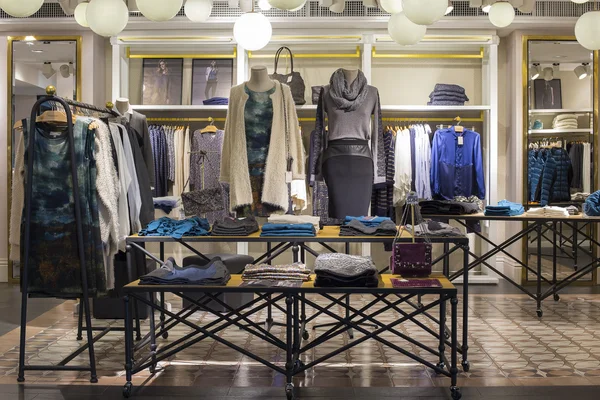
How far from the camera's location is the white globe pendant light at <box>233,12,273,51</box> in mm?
4535

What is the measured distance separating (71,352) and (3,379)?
65 cm

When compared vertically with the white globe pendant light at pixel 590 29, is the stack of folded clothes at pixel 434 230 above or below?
below

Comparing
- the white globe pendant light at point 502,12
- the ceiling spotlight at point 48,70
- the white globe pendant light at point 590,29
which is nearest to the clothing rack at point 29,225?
the white globe pendant light at point 502,12

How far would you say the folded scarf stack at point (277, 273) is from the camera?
3754 mm

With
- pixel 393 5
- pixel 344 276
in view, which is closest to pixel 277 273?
pixel 344 276

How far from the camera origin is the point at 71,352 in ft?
14.9

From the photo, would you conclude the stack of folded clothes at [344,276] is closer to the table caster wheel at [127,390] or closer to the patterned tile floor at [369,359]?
the patterned tile floor at [369,359]

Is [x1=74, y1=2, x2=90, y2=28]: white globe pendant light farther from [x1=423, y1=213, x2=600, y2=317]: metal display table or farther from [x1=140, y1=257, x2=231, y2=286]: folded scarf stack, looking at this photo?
[x1=423, y1=213, x2=600, y2=317]: metal display table

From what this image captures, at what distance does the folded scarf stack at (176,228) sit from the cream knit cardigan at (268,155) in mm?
682

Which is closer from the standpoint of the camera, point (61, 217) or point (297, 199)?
point (61, 217)

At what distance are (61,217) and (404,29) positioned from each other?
2.51 meters

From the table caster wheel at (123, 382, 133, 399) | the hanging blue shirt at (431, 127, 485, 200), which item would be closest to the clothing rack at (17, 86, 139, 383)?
the table caster wheel at (123, 382, 133, 399)

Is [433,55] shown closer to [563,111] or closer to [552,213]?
[563,111]

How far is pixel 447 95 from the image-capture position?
706cm
